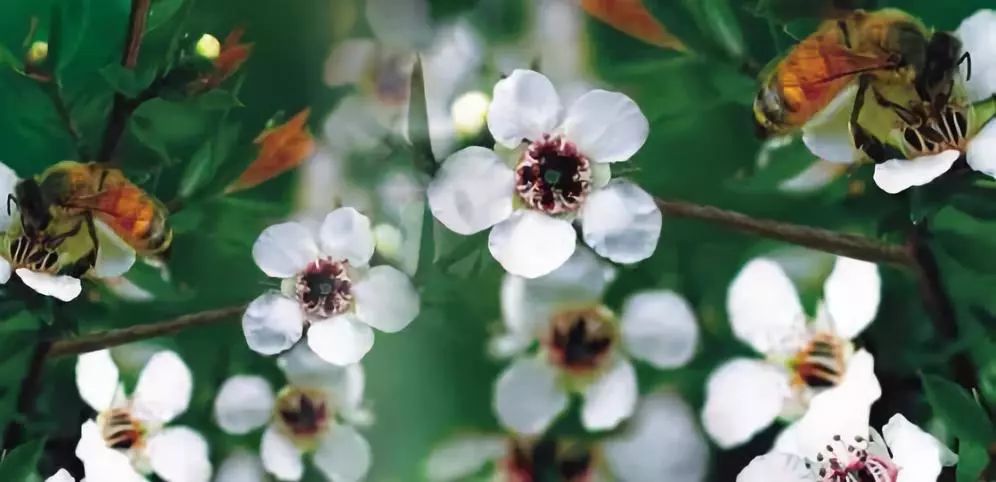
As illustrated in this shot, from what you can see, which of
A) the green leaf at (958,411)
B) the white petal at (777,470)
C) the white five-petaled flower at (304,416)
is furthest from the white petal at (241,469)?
the green leaf at (958,411)

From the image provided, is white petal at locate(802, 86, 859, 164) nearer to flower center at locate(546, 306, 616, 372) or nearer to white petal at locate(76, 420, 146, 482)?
flower center at locate(546, 306, 616, 372)

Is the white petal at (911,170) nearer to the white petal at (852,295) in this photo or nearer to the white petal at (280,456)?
the white petal at (852,295)

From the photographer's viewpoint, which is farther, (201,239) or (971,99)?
(201,239)

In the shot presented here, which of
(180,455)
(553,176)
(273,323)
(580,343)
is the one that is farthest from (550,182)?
(180,455)

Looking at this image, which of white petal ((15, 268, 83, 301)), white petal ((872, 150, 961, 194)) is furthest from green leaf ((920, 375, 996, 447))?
white petal ((15, 268, 83, 301))

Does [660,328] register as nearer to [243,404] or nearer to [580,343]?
[580,343]

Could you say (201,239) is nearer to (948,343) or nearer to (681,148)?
(681,148)

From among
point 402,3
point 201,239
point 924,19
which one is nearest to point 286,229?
point 201,239
